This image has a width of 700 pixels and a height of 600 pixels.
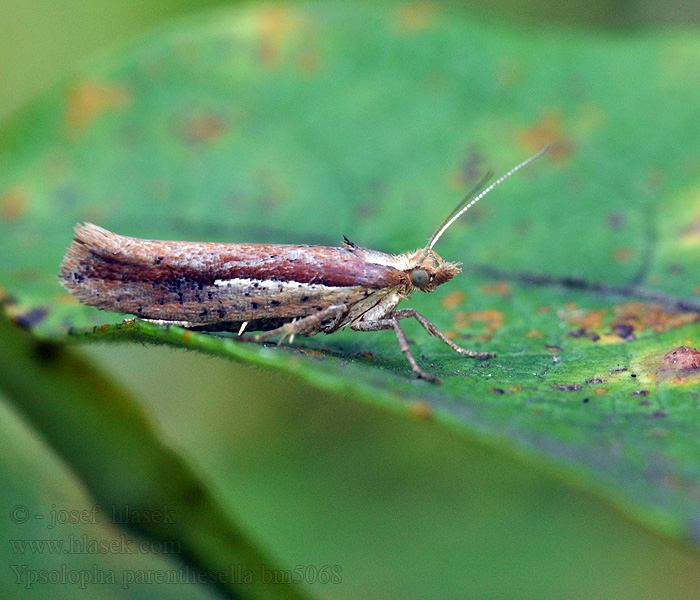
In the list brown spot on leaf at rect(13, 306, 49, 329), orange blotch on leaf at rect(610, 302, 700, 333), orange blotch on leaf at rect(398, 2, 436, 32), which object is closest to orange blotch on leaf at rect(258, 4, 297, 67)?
orange blotch on leaf at rect(398, 2, 436, 32)

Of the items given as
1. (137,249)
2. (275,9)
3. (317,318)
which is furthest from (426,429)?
(275,9)

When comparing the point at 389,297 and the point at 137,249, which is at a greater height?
the point at 389,297

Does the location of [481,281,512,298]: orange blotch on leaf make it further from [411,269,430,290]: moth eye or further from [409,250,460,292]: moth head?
[411,269,430,290]: moth eye

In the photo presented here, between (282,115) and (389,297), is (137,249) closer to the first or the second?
(389,297)

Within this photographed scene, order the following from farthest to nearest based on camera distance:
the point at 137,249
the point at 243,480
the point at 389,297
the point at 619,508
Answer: the point at 243,480
the point at 389,297
the point at 137,249
the point at 619,508

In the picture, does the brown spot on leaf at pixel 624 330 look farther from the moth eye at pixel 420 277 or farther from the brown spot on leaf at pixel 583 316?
the moth eye at pixel 420 277

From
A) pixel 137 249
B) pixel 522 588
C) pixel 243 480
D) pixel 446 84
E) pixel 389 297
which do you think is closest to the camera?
pixel 137 249
